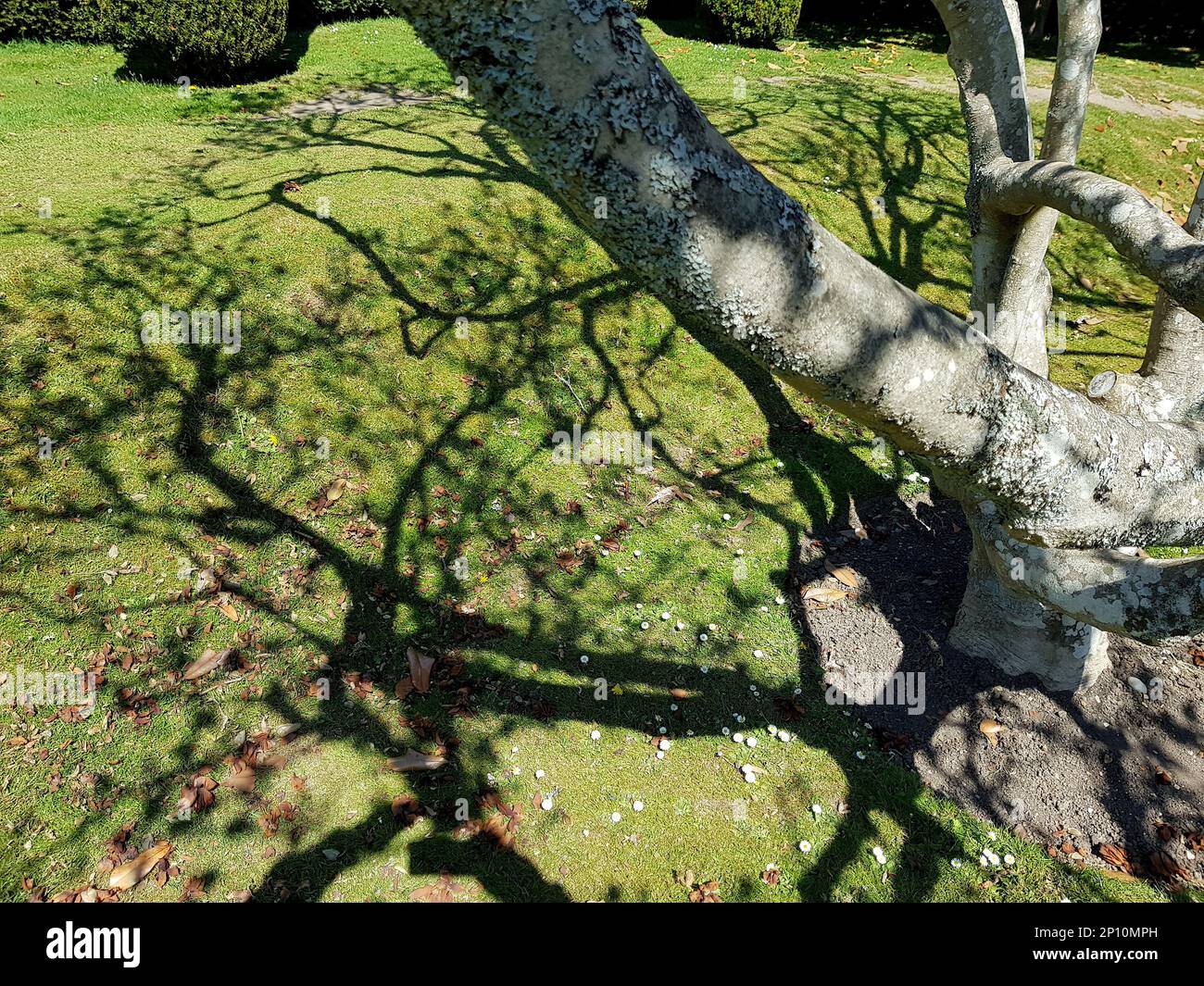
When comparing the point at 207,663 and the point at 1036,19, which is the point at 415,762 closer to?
the point at 207,663

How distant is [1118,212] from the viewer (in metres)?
3.15

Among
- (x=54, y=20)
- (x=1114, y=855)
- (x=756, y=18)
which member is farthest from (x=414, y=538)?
(x=756, y=18)

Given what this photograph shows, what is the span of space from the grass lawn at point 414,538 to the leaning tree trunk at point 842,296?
213 cm

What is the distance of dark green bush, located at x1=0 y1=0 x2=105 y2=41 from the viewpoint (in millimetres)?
11992

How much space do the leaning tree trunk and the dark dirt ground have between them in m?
1.34

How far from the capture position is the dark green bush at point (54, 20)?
12.0 m

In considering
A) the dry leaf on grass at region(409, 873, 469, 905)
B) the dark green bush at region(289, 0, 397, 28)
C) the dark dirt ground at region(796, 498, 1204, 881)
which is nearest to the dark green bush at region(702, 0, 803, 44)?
the dark green bush at region(289, 0, 397, 28)

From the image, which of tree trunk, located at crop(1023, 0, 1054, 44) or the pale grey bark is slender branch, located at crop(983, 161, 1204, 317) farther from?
tree trunk, located at crop(1023, 0, 1054, 44)

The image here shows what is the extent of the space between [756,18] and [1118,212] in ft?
45.7

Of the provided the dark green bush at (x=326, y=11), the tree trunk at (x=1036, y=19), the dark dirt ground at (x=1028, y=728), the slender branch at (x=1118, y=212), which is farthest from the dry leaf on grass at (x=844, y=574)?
the tree trunk at (x=1036, y=19)

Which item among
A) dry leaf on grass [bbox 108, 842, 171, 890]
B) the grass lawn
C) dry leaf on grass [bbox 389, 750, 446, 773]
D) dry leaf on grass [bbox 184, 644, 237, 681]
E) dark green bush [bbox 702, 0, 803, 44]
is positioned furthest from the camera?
dark green bush [bbox 702, 0, 803, 44]

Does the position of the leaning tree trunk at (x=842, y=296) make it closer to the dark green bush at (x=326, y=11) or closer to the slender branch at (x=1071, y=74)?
the slender branch at (x=1071, y=74)

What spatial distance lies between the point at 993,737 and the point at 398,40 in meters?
14.6
